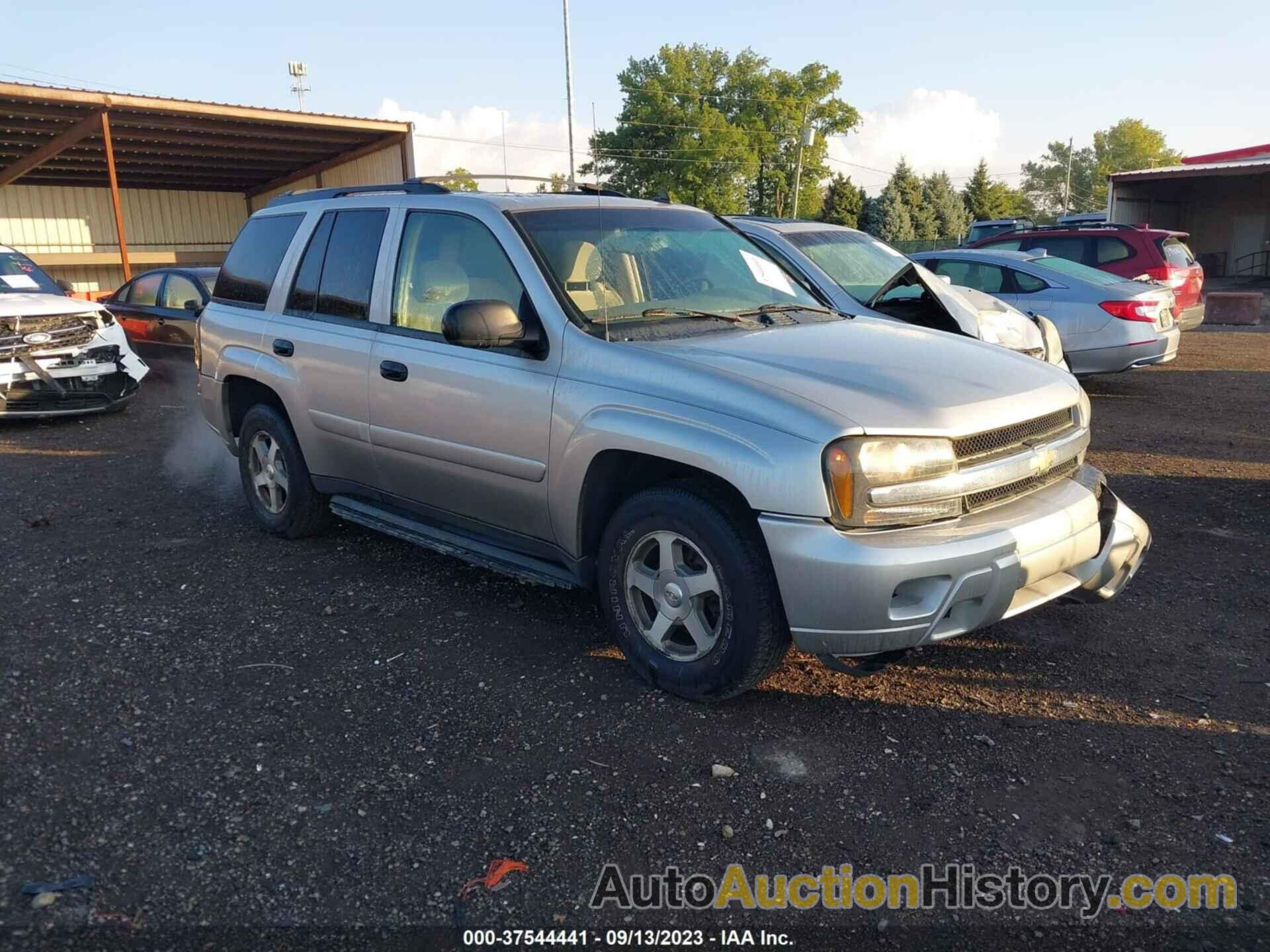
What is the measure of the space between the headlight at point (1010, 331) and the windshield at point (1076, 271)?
2507mm

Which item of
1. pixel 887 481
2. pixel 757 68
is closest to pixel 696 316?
pixel 887 481

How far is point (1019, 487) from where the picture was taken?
3559 millimetres

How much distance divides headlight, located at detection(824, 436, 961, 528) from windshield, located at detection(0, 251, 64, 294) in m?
9.30

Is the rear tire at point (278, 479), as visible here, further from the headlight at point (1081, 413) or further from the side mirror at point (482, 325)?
the headlight at point (1081, 413)

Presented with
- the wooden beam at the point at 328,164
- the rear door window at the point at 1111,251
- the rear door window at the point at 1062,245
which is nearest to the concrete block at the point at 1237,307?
the rear door window at the point at 1111,251

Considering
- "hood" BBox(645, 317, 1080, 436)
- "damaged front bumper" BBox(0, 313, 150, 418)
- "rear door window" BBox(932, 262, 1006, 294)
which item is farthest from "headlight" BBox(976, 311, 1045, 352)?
"damaged front bumper" BBox(0, 313, 150, 418)

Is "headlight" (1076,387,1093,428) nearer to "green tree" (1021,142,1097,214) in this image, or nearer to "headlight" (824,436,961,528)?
"headlight" (824,436,961,528)

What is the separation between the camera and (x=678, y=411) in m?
3.44

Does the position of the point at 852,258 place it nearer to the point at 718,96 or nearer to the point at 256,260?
the point at 256,260

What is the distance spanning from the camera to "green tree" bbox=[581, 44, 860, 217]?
6606 cm

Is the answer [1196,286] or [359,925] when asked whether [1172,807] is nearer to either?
[359,925]

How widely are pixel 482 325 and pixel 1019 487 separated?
2109mm

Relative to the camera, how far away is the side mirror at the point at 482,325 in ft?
12.4

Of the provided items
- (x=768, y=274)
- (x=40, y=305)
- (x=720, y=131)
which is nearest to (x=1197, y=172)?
(x=768, y=274)
